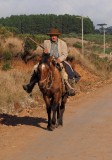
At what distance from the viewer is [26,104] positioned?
1738 centimetres

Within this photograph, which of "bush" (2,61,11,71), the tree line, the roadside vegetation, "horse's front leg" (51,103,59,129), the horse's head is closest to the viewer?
the horse's head

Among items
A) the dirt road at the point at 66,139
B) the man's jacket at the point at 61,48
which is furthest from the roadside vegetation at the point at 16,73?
the man's jacket at the point at 61,48

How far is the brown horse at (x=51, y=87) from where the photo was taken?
39.4ft

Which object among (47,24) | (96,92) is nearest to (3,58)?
(96,92)

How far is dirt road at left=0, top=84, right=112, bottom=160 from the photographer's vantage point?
391 inches

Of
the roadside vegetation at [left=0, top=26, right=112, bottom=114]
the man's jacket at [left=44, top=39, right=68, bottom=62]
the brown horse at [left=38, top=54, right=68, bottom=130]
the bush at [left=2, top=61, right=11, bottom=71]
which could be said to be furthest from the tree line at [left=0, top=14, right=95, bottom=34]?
the brown horse at [left=38, top=54, right=68, bottom=130]

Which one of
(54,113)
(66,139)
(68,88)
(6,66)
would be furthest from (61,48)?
(6,66)

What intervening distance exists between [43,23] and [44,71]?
11777cm

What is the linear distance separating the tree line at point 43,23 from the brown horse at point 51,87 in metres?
90.7

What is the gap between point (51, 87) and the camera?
12359 mm

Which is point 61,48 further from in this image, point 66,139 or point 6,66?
point 6,66

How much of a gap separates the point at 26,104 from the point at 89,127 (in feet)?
14.9

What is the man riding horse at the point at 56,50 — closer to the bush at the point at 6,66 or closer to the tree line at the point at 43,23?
the bush at the point at 6,66

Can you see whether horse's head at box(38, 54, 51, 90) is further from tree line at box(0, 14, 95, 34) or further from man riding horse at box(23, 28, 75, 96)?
tree line at box(0, 14, 95, 34)
